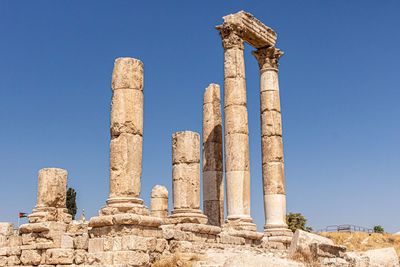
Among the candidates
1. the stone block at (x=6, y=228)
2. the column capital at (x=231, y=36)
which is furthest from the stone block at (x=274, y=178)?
the stone block at (x=6, y=228)

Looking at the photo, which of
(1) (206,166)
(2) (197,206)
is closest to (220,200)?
(1) (206,166)

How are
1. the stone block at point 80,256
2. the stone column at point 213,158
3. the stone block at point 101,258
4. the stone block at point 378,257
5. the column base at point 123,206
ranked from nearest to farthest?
the stone block at point 101,258
the stone block at point 80,256
the column base at point 123,206
the stone block at point 378,257
the stone column at point 213,158

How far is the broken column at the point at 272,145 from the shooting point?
2655 centimetres

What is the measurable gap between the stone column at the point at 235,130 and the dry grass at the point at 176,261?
799cm

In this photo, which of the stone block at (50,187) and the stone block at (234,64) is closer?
the stone block at (50,187)

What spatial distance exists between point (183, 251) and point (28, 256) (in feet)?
14.9

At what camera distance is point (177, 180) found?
20.3 m

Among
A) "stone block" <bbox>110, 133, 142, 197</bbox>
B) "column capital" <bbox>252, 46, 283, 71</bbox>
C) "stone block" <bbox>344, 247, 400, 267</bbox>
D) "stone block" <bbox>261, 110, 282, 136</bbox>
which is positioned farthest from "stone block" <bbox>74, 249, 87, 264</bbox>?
"column capital" <bbox>252, 46, 283, 71</bbox>

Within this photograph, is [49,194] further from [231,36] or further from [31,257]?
[231,36]

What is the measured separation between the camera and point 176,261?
15.5 m

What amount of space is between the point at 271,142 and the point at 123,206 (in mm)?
12620

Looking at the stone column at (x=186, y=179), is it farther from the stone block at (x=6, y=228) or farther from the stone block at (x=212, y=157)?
the stone block at (x=212, y=157)

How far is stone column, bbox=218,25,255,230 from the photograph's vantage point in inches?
953

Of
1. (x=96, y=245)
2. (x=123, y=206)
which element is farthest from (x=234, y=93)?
(x=96, y=245)
